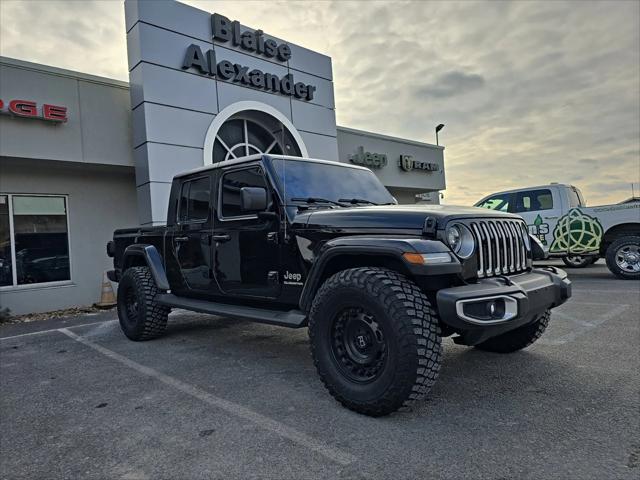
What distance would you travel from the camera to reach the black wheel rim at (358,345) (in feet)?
9.68

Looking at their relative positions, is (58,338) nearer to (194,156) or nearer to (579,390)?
(194,156)

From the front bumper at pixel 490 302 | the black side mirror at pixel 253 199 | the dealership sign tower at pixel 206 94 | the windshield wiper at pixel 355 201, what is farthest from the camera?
the dealership sign tower at pixel 206 94

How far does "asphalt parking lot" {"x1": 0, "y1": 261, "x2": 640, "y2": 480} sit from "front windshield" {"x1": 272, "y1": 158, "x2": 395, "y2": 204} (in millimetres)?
1608

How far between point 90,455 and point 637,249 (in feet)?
33.0

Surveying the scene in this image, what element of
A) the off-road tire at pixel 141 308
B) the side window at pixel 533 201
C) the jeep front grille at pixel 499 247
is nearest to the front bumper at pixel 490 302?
the jeep front grille at pixel 499 247

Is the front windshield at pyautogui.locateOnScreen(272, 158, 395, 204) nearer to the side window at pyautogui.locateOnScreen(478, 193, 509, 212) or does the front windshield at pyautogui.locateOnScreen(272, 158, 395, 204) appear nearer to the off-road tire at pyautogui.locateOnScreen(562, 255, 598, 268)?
the side window at pyautogui.locateOnScreen(478, 193, 509, 212)

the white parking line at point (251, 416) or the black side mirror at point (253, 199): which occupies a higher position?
the black side mirror at point (253, 199)

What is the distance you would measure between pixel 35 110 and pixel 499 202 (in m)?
9.76

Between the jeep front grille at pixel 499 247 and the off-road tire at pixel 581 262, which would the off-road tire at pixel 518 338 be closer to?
the jeep front grille at pixel 499 247

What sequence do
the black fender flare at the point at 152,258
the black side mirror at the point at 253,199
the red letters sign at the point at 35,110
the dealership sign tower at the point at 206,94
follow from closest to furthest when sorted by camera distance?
the black side mirror at the point at 253,199, the black fender flare at the point at 152,258, the red letters sign at the point at 35,110, the dealership sign tower at the point at 206,94

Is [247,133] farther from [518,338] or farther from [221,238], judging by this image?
[518,338]

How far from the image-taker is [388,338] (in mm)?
2789

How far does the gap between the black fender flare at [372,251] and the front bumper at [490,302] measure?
0.18m

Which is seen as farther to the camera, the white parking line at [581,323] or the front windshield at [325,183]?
the white parking line at [581,323]
